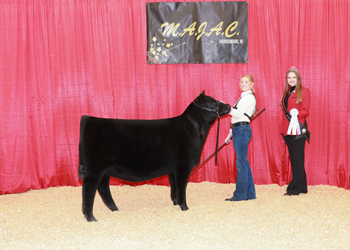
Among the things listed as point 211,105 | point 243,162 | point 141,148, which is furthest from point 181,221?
point 211,105

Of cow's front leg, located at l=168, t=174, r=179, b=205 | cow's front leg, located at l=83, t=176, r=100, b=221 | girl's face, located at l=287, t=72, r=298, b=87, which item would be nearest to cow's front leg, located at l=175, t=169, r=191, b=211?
cow's front leg, located at l=168, t=174, r=179, b=205

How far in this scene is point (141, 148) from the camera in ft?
11.8

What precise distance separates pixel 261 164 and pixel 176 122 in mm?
1905

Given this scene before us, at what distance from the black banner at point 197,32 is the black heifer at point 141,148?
1377mm

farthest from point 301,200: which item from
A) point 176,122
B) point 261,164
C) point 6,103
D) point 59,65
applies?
point 6,103

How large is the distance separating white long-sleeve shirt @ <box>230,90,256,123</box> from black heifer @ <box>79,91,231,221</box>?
0.20 metres

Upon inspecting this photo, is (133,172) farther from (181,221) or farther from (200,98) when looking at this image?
(200,98)

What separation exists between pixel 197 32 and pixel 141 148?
7.34 ft

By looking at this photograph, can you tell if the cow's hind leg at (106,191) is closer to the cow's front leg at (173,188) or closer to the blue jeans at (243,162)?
the cow's front leg at (173,188)

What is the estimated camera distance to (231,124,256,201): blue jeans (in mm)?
4160

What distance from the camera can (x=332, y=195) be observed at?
460 cm

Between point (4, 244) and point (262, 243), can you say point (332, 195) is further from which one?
point (4, 244)

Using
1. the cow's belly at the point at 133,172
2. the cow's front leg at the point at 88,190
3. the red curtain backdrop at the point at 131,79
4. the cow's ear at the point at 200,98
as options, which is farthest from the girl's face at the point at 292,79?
the cow's front leg at the point at 88,190

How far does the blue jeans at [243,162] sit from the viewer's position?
416cm
